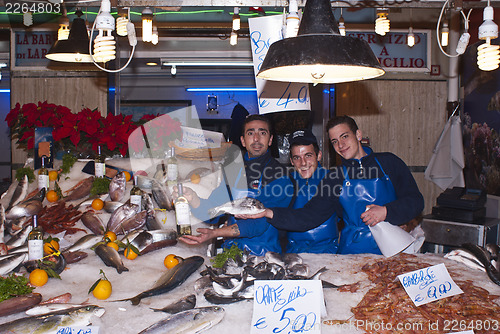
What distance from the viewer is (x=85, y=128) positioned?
379cm

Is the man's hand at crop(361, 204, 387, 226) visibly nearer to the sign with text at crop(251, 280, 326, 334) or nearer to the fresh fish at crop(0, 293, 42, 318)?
the sign with text at crop(251, 280, 326, 334)

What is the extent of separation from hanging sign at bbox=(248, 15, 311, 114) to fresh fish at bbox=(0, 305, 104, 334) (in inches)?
76.3

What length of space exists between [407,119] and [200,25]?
3419mm

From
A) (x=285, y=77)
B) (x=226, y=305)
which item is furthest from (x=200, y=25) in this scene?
(x=226, y=305)

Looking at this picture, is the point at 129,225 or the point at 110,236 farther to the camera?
the point at 129,225

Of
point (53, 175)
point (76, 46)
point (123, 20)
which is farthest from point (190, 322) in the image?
point (76, 46)

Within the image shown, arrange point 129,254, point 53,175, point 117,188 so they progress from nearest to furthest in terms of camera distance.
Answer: point 129,254 → point 117,188 → point 53,175

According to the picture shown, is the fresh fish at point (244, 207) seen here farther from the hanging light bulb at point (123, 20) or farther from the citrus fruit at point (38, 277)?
the hanging light bulb at point (123, 20)

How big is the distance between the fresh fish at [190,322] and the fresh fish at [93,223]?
137cm

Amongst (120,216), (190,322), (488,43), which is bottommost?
(190,322)

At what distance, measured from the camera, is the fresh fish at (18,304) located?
1.85m

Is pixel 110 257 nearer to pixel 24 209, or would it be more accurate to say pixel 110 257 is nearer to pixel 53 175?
pixel 24 209

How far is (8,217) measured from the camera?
120 inches

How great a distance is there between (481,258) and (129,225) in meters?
2.21
